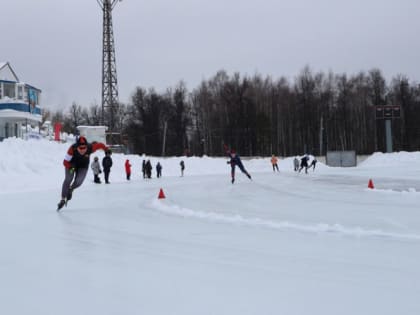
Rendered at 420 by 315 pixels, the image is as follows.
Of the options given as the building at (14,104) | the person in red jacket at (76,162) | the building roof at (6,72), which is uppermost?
the building roof at (6,72)

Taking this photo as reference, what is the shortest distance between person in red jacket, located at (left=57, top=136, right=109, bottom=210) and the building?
31.3 m

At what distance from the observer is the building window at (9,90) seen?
3991 cm

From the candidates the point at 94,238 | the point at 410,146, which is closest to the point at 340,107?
the point at 410,146

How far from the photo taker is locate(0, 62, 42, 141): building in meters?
38.9

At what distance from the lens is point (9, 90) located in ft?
132

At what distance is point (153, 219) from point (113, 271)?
145 inches

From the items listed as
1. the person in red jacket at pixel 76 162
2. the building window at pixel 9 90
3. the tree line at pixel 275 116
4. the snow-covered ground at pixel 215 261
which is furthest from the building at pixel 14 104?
the snow-covered ground at pixel 215 261

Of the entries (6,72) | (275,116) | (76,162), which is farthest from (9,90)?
(275,116)

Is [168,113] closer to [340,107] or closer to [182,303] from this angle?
[340,107]

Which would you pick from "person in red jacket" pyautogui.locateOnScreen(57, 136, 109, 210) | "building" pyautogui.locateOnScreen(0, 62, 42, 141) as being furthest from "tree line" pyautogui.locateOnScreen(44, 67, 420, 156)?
"person in red jacket" pyautogui.locateOnScreen(57, 136, 109, 210)

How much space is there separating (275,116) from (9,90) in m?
39.2

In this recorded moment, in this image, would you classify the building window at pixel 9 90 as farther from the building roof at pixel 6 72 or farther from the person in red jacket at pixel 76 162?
the person in red jacket at pixel 76 162

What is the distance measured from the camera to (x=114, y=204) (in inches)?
420

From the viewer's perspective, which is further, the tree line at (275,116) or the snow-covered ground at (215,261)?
the tree line at (275,116)
